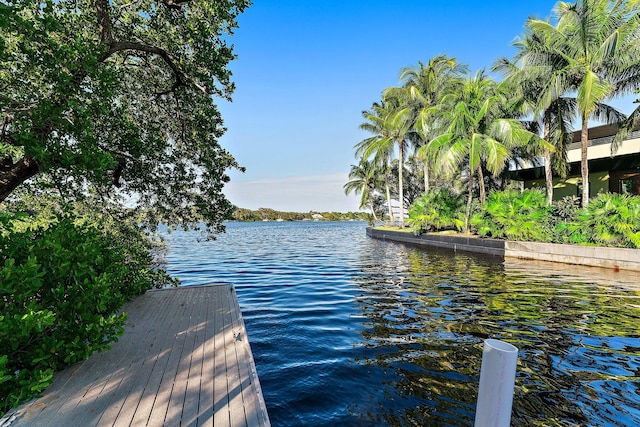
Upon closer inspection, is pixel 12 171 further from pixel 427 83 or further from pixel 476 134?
pixel 427 83

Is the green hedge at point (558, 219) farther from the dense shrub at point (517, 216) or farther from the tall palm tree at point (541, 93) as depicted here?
the tall palm tree at point (541, 93)

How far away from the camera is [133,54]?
762cm

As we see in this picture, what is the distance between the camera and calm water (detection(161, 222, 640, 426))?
3736mm

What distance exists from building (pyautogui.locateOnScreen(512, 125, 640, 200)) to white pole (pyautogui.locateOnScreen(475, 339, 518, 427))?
27394 millimetres

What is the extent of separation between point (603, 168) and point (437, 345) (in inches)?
1040

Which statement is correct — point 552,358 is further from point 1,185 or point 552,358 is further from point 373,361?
point 1,185

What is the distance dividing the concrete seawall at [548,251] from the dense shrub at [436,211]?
1.80 metres

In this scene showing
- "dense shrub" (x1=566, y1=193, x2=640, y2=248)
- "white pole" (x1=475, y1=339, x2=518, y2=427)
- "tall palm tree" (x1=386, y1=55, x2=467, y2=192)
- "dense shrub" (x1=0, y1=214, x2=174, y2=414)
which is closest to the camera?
"white pole" (x1=475, y1=339, x2=518, y2=427)

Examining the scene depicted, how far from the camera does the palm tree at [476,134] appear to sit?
1941 centimetres

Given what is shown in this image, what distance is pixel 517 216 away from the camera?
1797 cm

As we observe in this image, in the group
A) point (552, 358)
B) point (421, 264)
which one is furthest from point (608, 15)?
point (552, 358)

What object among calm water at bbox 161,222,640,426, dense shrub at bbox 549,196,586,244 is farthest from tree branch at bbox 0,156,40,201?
dense shrub at bbox 549,196,586,244

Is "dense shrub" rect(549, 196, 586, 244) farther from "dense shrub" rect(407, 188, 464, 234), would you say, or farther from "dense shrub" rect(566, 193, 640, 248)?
"dense shrub" rect(407, 188, 464, 234)

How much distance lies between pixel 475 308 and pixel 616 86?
18450 mm
